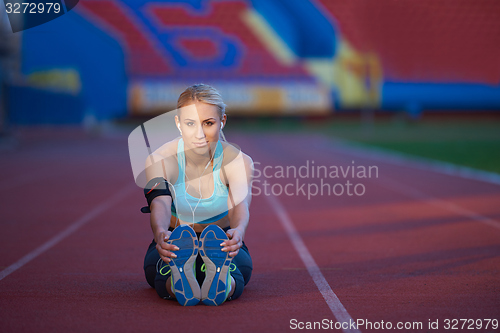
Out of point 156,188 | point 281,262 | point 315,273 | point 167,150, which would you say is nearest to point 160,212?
point 156,188

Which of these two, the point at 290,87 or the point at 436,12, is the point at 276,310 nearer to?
the point at 290,87

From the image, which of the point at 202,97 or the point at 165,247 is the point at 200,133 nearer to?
the point at 202,97

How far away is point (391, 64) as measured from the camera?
49.1 m

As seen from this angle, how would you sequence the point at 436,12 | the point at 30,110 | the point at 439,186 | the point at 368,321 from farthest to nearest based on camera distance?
the point at 436,12 < the point at 30,110 < the point at 439,186 < the point at 368,321

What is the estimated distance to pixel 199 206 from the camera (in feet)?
13.4

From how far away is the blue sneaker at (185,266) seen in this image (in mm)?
3611

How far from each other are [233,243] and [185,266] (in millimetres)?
342

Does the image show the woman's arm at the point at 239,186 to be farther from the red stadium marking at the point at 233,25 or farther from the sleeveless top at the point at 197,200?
the red stadium marking at the point at 233,25

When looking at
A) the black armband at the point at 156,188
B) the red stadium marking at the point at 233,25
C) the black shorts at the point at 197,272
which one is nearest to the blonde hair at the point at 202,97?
the black armband at the point at 156,188

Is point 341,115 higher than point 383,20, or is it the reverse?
point 383,20

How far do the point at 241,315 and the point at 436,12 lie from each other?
169 feet

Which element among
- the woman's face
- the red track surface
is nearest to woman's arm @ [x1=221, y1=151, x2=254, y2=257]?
the woman's face

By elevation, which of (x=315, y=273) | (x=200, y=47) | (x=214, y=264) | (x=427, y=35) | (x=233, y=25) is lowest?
(x=427, y=35)

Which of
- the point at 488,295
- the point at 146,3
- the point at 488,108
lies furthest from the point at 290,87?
the point at 488,295
